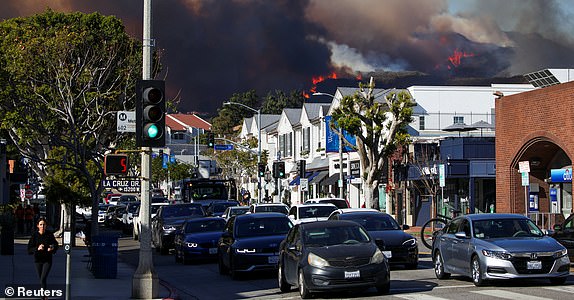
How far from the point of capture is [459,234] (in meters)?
19.3

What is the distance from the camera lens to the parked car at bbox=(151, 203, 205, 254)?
3647cm

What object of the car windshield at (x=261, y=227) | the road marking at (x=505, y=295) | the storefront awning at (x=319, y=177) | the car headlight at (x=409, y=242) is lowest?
the road marking at (x=505, y=295)

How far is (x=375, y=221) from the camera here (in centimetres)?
2481

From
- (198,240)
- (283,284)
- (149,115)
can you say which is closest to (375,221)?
(283,284)

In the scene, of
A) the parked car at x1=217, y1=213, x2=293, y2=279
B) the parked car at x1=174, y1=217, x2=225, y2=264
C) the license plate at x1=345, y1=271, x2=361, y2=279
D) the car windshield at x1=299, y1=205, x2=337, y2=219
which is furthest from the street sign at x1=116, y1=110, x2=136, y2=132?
the car windshield at x1=299, y1=205, x2=337, y2=219

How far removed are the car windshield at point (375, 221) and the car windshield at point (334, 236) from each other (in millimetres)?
6056

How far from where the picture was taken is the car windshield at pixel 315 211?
107ft

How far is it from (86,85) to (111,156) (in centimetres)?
2061

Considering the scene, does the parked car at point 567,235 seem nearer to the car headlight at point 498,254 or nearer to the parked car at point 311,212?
the car headlight at point 498,254

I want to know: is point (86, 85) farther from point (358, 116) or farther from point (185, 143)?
point (185, 143)

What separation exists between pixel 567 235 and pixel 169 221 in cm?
1891

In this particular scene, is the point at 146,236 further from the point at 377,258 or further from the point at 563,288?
the point at 563,288

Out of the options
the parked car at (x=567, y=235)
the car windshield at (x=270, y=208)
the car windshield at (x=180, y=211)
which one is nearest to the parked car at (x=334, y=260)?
the parked car at (x=567, y=235)

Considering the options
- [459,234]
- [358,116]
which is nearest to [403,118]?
[358,116]
